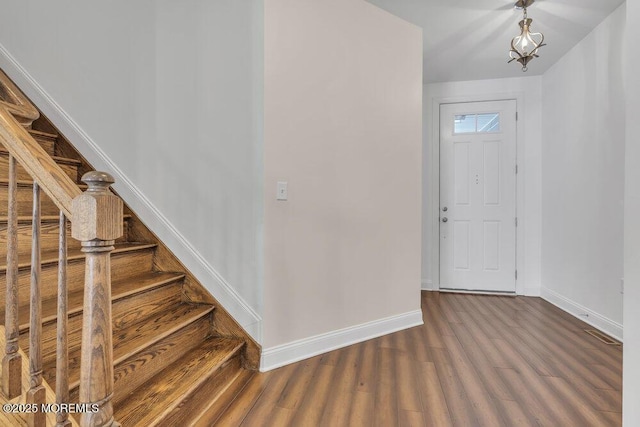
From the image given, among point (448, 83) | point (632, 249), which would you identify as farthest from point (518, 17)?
point (632, 249)

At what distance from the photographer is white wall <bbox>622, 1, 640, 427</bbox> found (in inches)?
45.8

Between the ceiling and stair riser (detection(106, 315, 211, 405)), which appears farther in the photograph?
the ceiling

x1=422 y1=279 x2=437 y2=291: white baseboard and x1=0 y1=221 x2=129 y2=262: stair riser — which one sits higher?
x1=0 y1=221 x2=129 y2=262: stair riser

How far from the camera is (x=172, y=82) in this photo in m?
2.13

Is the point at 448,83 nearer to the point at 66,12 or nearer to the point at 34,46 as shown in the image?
the point at 66,12

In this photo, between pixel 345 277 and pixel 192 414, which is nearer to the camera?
pixel 192 414

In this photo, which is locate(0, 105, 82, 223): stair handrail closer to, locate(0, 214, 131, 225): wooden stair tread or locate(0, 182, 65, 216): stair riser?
locate(0, 214, 131, 225): wooden stair tread

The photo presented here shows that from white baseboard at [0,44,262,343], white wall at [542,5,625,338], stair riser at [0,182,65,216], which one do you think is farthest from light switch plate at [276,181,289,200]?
white wall at [542,5,625,338]

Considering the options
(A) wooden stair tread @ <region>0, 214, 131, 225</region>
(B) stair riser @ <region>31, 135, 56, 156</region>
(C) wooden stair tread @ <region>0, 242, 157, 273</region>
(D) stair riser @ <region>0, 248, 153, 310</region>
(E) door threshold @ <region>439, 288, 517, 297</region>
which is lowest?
(E) door threshold @ <region>439, 288, 517, 297</region>

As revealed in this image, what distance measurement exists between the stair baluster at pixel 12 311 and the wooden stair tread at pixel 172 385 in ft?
1.28

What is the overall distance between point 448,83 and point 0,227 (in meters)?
4.33

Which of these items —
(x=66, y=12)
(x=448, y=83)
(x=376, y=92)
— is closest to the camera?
(x=66, y=12)

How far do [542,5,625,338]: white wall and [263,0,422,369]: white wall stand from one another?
5.02ft

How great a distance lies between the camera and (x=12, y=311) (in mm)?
962
